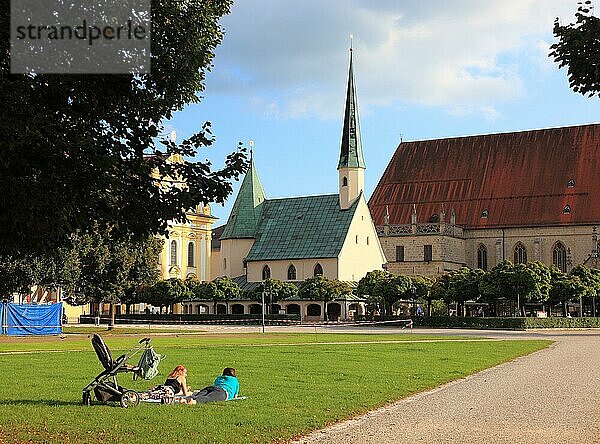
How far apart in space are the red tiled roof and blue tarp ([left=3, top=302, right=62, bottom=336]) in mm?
62650

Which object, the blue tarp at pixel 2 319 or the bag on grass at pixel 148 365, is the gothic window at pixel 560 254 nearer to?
the blue tarp at pixel 2 319

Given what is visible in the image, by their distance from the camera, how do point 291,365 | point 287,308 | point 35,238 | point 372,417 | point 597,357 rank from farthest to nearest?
point 287,308 < point 597,357 < point 291,365 < point 372,417 < point 35,238

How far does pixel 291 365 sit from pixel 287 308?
63.8 metres

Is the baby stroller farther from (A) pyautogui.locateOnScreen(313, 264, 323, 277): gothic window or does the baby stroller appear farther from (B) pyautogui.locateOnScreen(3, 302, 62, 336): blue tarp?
(A) pyautogui.locateOnScreen(313, 264, 323, 277): gothic window

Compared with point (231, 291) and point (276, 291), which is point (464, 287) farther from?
point (231, 291)

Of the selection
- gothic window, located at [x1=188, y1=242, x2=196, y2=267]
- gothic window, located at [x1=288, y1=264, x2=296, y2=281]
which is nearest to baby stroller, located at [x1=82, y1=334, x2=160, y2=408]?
gothic window, located at [x1=288, y1=264, x2=296, y2=281]

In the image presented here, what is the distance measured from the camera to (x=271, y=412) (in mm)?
14266

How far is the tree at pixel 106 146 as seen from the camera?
10070 millimetres

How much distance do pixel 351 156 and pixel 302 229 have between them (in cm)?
1003

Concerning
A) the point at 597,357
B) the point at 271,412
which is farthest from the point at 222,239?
the point at 271,412

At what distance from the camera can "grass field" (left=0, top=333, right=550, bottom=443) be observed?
1237 centimetres

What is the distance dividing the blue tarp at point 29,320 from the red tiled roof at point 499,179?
6265cm

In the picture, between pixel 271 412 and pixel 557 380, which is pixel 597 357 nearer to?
pixel 557 380

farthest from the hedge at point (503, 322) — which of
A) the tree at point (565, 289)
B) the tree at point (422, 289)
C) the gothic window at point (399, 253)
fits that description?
the gothic window at point (399, 253)
